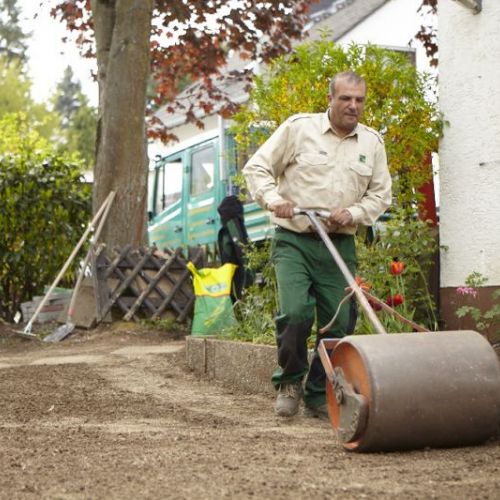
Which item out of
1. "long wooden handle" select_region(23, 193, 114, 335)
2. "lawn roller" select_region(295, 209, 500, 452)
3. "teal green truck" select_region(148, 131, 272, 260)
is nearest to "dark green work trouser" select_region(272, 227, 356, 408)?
"lawn roller" select_region(295, 209, 500, 452)

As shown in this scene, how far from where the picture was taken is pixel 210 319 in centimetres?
1038

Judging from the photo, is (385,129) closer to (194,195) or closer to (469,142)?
(469,142)

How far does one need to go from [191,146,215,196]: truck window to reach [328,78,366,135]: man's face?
8.74m

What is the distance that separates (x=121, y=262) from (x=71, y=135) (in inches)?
1621

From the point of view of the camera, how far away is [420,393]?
4.72 metres

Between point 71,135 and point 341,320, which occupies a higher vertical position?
point 71,135

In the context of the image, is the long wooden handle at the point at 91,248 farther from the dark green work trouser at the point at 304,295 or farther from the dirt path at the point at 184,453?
the dark green work trouser at the point at 304,295

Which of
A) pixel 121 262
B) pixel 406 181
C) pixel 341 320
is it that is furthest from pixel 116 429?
pixel 121 262

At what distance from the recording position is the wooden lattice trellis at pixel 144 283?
12.2 m

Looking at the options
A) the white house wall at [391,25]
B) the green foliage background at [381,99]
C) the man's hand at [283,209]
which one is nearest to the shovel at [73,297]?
the green foliage background at [381,99]

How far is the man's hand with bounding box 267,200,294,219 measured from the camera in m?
5.74

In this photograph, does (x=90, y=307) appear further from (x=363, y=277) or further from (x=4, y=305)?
(x=363, y=277)

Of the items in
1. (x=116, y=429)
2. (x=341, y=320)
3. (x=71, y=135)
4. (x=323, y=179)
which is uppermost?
(x=71, y=135)

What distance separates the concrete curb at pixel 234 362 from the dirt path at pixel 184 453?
0.12 m
